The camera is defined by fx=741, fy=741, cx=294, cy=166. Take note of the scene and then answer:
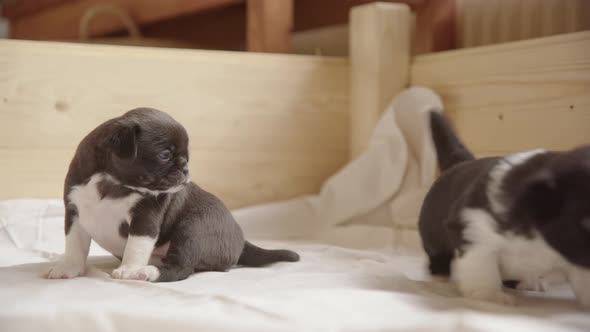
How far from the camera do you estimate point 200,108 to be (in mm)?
2559

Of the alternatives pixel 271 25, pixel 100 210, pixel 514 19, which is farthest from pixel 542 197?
pixel 271 25

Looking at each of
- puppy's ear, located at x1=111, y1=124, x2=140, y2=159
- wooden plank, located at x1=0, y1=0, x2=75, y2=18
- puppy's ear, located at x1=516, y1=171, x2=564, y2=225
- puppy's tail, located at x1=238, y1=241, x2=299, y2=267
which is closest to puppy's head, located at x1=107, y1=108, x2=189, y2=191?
puppy's ear, located at x1=111, y1=124, x2=140, y2=159

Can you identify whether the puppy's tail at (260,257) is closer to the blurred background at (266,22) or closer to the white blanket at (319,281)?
the white blanket at (319,281)

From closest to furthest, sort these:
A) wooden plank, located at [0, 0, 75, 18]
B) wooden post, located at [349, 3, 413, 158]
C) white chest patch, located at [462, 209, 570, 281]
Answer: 1. white chest patch, located at [462, 209, 570, 281]
2. wooden post, located at [349, 3, 413, 158]
3. wooden plank, located at [0, 0, 75, 18]

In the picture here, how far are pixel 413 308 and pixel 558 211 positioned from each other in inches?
12.0

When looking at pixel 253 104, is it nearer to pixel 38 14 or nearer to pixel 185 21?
pixel 185 21

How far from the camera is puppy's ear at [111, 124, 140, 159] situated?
1559 mm

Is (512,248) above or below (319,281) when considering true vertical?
above

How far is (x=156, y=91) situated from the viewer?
2484 mm

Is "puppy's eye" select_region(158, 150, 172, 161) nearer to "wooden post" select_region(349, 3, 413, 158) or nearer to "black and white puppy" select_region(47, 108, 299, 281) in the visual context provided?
"black and white puppy" select_region(47, 108, 299, 281)

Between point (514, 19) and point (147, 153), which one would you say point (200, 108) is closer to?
point (147, 153)

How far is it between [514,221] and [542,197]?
0.11m

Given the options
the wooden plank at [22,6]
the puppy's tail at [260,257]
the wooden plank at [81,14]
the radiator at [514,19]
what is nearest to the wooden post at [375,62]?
the radiator at [514,19]

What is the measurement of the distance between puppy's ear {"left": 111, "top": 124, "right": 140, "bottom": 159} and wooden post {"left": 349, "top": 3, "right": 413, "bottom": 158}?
4.40ft
